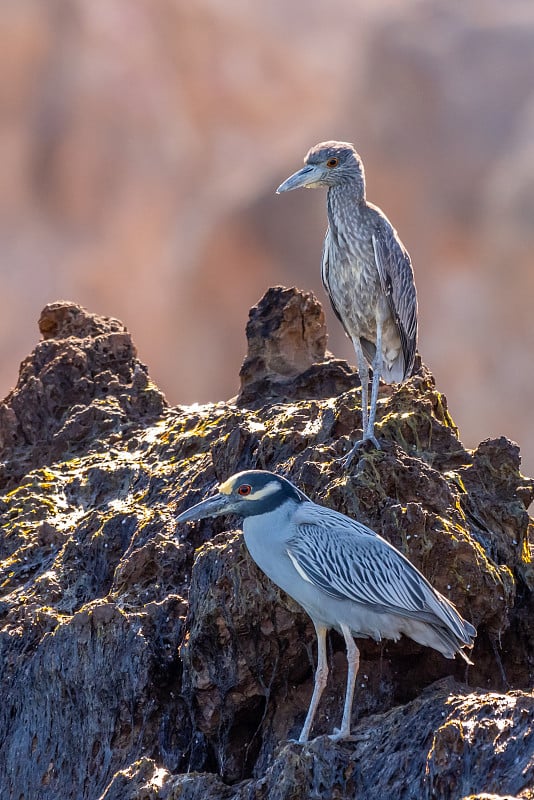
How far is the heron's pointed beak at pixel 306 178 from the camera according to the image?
1003cm

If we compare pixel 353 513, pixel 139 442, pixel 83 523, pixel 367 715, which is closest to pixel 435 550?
pixel 353 513

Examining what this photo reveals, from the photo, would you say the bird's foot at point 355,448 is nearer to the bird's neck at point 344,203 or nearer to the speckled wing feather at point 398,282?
the speckled wing feather at point 398,282

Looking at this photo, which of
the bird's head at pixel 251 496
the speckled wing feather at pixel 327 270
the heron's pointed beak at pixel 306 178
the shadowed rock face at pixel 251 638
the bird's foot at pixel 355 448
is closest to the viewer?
the shadowed rock face at pixel 251 638

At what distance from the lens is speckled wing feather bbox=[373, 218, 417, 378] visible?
10156 millimetres

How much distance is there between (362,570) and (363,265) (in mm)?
3525

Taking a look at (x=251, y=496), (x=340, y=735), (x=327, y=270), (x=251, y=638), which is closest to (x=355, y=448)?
(x=251, y=496)

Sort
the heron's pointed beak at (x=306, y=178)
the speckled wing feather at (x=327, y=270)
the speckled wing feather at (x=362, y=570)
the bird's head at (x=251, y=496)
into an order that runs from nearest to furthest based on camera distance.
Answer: the speckled wing feather at (x=362, y=570), the bird's head at (x=251, y=496), the heron's pointed beak at (x=306, y=178), the speckled wing feather at (x=327, y=270)

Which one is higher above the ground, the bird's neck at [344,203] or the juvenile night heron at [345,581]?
the bird's neck at [344,203]

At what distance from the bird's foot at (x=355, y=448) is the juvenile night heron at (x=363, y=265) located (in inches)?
58.9

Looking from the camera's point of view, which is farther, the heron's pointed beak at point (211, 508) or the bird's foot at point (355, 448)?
the bird's foot at point (355, 448)

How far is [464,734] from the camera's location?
6164 mm

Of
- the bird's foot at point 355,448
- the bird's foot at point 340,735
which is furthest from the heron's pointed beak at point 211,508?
the bird's foot at point 340,735

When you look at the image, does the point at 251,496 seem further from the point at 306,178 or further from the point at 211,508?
the point at 306,178

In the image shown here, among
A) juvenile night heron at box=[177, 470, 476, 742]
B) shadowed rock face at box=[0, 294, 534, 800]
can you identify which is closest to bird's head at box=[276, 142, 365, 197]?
shadowed rock face at box=[0, 294, 534, 800]
